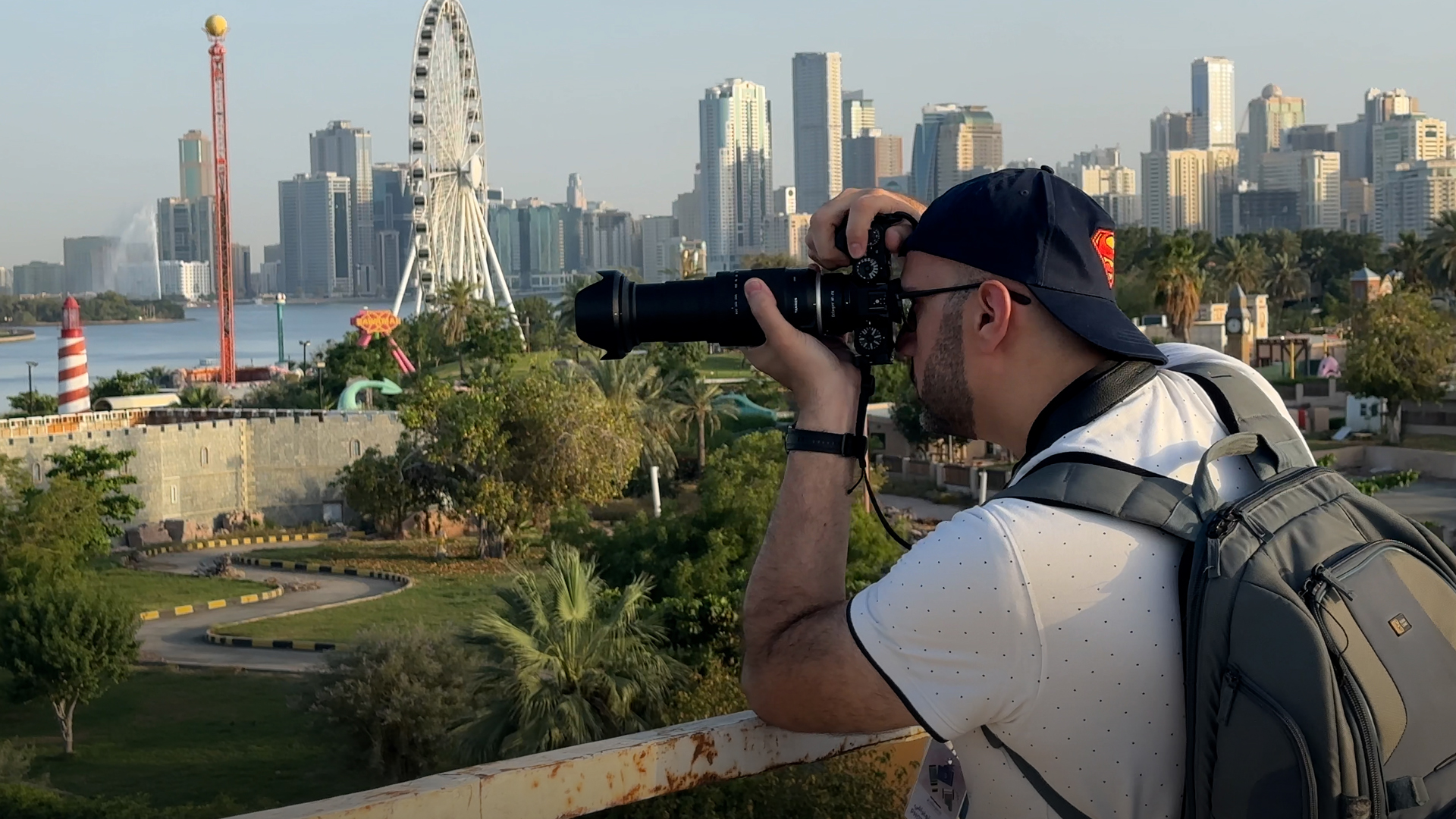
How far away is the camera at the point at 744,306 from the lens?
1938 millimetres

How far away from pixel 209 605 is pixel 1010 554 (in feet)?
87.8

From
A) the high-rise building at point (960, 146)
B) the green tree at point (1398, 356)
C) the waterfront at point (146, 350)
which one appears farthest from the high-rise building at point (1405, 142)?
the green tree at point (1398, 356)

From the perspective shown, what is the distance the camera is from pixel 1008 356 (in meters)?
1.72

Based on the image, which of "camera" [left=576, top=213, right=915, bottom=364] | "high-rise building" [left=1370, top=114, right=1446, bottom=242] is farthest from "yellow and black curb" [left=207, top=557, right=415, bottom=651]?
"high-rise building" [left=1370, top=114, right=1446, bottom=242]

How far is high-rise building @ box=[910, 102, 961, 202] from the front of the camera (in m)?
142

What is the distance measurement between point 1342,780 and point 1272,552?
0.72 ft

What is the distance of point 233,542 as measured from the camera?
111 feet

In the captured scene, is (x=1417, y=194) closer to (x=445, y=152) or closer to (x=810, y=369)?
(x=445, y=152)

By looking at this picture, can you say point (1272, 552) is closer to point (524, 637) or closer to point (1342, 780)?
point (1342, 780)

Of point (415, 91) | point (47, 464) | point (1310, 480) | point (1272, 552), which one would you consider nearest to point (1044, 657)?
point (1272, 552)

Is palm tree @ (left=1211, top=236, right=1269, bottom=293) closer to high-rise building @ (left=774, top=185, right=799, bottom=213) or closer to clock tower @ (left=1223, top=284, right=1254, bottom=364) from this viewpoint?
clock tower @ (left=1223, top=284, right=1254, bottom=364)

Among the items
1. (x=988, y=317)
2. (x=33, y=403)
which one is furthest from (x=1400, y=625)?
(x=33, y=403)

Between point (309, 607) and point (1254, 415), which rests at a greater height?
point (1254, 415)

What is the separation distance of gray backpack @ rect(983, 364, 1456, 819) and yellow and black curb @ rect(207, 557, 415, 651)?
20583 mm
